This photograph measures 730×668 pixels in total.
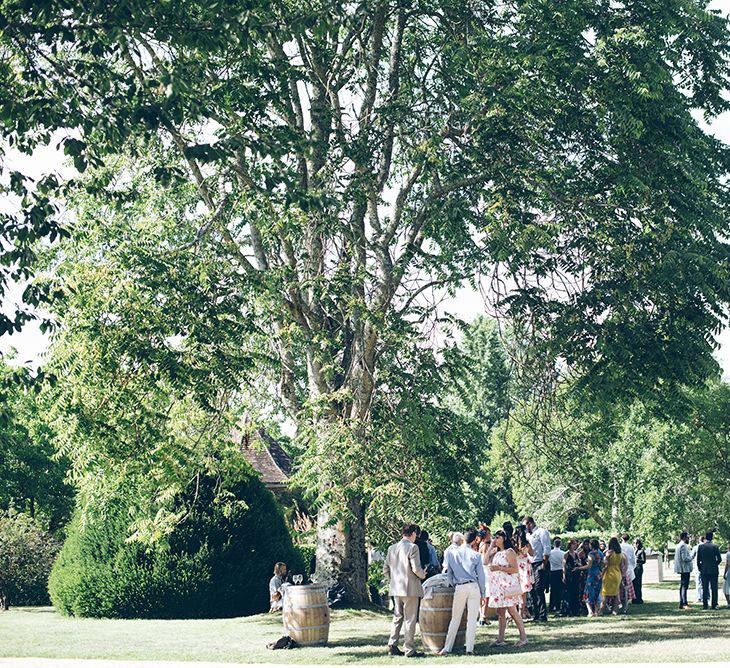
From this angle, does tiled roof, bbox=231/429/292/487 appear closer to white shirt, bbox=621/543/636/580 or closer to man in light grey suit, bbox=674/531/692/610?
white shirt, bbox=621/543/636/580

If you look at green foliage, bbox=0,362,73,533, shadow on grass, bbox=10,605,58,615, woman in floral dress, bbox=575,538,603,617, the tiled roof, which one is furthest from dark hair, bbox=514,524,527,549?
green foliage, bbox=0,362,73,533

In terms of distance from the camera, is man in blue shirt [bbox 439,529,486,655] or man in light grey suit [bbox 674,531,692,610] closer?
man in blue shirt [bbox 439,529,486,655]

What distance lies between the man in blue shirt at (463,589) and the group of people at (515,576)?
0.6 inches

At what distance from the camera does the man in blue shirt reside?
1684 cm

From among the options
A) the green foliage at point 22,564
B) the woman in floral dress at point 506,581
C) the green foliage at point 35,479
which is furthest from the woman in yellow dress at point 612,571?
the green foliage at point 35,479

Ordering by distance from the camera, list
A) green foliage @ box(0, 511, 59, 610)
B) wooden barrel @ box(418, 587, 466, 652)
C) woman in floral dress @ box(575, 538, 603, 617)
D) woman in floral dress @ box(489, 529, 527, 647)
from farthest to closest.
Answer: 1. green foliage @ box(0, 511, 59, 610)
2. woman in floral dress @ box(575, 538, 603, 617)
3. woman in floral dress @ box(489, 529, 527, 647)
4. wooden barrel @ box(418, 587, 466, 652)

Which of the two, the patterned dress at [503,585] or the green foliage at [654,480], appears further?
the green foliage at [654,480]

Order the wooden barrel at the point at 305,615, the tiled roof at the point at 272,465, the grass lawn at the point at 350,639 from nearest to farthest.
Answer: the grass lawn at the point at 350,639 → the wooden barrel at the point at 305,615 → the tiled roof at the point at 272,465

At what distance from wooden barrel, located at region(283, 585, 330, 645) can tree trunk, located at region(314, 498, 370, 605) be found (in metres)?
5.55

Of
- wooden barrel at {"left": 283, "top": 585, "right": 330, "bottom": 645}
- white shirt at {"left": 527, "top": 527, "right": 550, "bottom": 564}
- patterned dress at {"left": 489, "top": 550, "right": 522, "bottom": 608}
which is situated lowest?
wooden barrel at {"left": 283, "top": 585, "right": 330, "bottom": 645}

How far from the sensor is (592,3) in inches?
770

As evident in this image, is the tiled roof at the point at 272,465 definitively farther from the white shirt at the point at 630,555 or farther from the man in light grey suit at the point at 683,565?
the man in light grey suit at the point at 683,565

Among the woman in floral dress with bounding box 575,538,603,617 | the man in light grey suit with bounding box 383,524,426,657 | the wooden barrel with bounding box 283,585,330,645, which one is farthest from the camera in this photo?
the woman in floral dress with bounding box 575,538,603,617

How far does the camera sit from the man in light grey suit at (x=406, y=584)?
16797 mm
